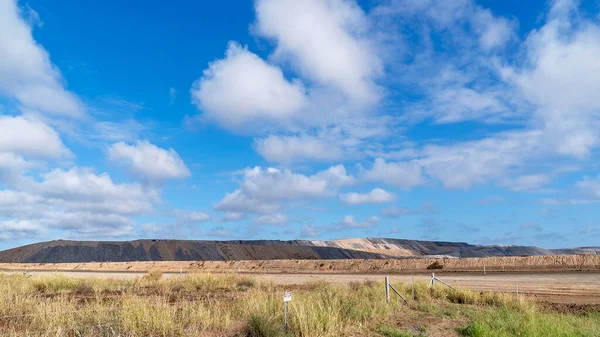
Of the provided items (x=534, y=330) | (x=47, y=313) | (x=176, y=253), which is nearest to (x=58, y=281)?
(x=47, y=313)

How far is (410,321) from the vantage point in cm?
1284

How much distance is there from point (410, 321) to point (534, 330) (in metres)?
3.12

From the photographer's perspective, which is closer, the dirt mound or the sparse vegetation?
the sparse vegetation

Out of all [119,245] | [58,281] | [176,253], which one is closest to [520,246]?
[176,253]

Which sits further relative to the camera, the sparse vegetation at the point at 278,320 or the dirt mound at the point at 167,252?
the dirt mound at the point at 167,252

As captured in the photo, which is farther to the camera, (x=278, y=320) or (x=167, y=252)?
(x=167, y=252)

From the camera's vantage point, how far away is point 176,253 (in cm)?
11250

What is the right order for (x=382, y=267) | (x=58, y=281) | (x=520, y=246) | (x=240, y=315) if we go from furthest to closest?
(x=520, y=246) → (x=382, y=267) → (x=58, y=281) → (x=240, y=315)

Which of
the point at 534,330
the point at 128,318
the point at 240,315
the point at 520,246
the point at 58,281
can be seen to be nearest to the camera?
the point at 128,318

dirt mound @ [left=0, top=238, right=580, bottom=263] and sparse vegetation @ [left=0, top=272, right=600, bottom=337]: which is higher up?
dirt mound @ [left=0, top=238, right=580, bottom=263]

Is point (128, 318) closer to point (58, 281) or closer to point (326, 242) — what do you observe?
point (58, 281)

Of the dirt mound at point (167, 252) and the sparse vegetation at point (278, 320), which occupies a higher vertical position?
the dirt mound at point (167, 252)

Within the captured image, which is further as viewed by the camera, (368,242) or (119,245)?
(368,242)

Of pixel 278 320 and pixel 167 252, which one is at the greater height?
pixel 167 252
